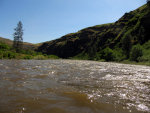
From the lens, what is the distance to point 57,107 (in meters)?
4.21

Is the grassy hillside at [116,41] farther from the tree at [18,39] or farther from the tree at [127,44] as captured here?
the tree at [18,39]

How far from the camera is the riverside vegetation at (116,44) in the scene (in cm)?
5524

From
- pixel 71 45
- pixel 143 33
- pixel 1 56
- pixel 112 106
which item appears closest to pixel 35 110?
pixel 112 106

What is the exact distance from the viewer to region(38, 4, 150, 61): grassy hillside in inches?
3012

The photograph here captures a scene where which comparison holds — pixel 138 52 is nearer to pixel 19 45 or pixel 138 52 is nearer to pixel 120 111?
pixel 120 111

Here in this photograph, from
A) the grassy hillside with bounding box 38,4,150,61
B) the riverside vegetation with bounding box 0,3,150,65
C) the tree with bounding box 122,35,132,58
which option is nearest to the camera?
the riverside vegetation with bounding box 0,3,150,65

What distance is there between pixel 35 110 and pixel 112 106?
268 cm

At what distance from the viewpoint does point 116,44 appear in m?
108

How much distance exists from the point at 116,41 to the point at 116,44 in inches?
161

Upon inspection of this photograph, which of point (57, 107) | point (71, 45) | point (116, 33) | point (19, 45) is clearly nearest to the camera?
point (57, 107)

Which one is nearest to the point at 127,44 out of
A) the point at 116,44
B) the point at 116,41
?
the point at 116,44

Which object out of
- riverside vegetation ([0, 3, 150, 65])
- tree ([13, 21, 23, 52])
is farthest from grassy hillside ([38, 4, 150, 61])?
tree ([13, 21, 23, 52])

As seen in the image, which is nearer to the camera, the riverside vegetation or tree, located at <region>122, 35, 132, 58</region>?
the riverside vegetation

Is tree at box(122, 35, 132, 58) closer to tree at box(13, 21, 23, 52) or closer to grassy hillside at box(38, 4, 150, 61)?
grassy hillside at box(38, 4, 150, 61)
